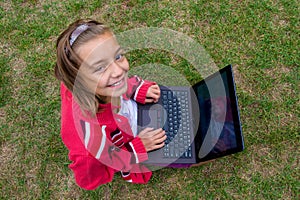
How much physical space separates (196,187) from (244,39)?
4.16 ft

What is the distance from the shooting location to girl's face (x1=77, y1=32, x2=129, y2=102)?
1.20 metres

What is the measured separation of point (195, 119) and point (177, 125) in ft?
0.40

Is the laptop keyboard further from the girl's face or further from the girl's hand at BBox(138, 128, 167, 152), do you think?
the girl's face

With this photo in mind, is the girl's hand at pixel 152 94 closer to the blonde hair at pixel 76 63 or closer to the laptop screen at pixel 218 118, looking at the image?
the laptop screen at pixel 218 118

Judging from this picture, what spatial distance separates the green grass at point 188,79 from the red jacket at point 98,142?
48 cm

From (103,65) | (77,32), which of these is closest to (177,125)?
(103,65)

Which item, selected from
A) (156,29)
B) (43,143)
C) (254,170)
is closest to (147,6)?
(156,29)

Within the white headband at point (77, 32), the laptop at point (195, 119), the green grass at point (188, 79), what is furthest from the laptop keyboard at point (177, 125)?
the white headband at point (77, 32)

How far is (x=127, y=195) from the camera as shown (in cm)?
209

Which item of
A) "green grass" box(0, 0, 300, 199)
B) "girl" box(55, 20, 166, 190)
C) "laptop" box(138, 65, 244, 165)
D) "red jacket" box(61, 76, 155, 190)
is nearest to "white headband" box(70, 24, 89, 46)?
"girl" box(55, 20, 166, 190)

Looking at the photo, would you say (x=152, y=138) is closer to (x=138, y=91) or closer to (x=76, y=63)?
(x=138, y=91)

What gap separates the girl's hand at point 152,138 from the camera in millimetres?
1762

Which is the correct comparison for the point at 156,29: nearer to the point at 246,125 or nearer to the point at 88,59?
the point at 246,125

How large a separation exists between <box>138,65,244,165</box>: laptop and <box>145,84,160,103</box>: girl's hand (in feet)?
0.14
